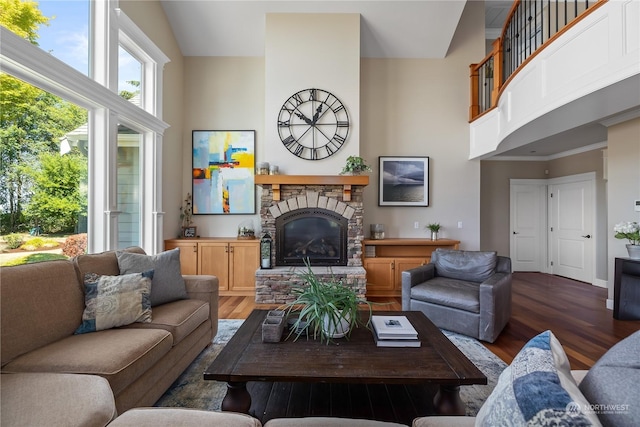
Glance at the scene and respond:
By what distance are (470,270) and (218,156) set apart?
398 cm

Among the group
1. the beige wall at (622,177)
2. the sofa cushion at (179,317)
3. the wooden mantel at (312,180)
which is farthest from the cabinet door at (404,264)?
the sofa cushion at (179,317)

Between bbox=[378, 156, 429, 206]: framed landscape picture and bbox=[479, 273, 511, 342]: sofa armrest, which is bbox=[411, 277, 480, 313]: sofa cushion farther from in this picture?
bbox=[378, 156, 429, 206]: framed landscape picture

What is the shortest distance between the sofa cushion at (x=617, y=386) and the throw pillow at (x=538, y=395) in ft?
0.19

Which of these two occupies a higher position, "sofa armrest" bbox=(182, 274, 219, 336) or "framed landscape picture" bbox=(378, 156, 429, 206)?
"framed landscape picture" bbox=(378, 156, 429, 206)

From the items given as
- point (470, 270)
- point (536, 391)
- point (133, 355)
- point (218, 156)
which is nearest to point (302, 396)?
point (133, 355)

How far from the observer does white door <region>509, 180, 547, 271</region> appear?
5836 millimetres

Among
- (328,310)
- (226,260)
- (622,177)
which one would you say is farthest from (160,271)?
(622,177)

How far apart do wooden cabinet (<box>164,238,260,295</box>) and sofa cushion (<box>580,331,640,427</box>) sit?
150 inches

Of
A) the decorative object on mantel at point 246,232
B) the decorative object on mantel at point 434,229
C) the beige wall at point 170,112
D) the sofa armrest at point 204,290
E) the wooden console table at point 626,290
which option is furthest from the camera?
the decorative object on mantel at point 434,229

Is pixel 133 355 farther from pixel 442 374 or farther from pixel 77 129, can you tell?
pixel 77 129

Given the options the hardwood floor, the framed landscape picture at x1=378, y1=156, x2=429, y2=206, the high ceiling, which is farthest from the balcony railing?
the hardwood floor

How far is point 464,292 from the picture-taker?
2.82m

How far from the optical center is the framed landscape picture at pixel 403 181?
4.71 metres

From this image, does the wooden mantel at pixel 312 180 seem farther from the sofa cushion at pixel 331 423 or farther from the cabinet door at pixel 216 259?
the sofa cushion at pixel 331 423
